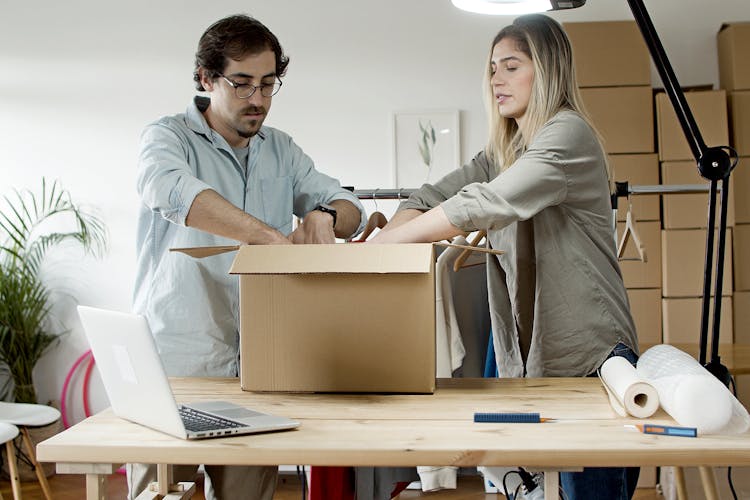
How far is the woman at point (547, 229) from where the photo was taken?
1.62 m

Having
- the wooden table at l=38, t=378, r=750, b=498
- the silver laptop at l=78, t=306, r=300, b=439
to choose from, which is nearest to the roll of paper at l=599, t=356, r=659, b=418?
the wooden table at l=38, t=378, r=750, b=498

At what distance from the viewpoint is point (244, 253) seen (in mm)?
1557

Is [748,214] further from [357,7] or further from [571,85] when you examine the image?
[571,85]

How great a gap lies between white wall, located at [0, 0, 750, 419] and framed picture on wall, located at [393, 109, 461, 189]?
0.05m

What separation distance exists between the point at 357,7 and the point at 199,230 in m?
2.92

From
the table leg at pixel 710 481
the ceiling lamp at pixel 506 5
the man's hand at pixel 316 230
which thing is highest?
the ceiling lamp at pixel 506 5

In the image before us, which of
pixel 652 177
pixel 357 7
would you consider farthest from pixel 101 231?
pixel 652 177

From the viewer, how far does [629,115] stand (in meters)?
4.06

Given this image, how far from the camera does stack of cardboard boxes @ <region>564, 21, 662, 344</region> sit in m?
4.05

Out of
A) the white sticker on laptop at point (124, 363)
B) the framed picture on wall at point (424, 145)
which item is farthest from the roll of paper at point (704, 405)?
the framed picture on wall at point (424, 145)

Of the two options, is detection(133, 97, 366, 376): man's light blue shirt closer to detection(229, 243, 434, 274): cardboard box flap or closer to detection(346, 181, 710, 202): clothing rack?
detection(229, 243, 434, 274): cardboard box flap

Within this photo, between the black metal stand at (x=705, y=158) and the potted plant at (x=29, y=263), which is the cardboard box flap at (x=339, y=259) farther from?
the potted plant at (x=29, y=263)

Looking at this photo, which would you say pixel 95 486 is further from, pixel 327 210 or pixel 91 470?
pixel 327 210

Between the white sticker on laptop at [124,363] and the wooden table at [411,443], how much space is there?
3.1 inches
